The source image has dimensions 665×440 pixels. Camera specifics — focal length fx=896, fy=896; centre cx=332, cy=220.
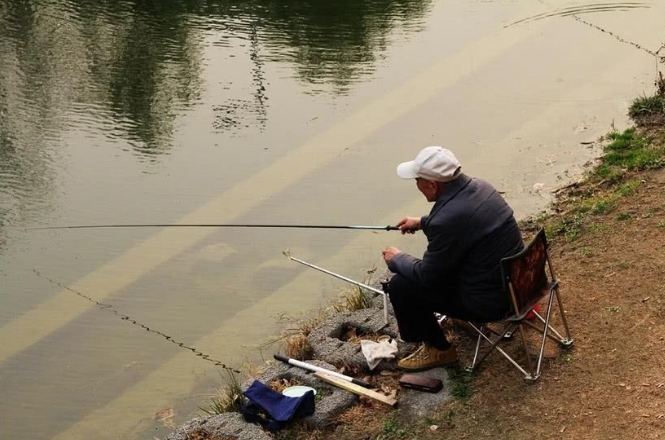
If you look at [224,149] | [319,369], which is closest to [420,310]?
[319,369]

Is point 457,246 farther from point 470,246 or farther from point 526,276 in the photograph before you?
point 526,276

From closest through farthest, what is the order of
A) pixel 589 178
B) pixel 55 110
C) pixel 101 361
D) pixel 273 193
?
pixel 101 361 < pixel 589 178 < pixel 273 193 < pixel 55 110

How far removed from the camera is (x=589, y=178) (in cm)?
693

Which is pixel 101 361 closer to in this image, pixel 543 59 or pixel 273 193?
pixel 273 193

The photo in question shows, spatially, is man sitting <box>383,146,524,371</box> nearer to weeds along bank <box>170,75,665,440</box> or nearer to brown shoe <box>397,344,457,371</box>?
brown shoe <box>397,344,457,371</box>

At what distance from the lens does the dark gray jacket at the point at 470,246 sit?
4.04 metres

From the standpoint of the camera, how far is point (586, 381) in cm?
415

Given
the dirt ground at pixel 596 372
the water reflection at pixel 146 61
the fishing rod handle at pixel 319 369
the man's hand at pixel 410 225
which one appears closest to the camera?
the dirt ground at pixel 596 372

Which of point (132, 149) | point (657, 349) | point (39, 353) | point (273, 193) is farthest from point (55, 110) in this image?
point (657, 349)

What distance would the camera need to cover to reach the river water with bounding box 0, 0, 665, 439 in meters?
6.02

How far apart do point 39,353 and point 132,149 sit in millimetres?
3313

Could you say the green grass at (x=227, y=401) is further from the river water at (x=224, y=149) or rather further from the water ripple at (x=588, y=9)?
the water ripple at (x=588, y=9)

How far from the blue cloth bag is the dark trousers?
580 mm

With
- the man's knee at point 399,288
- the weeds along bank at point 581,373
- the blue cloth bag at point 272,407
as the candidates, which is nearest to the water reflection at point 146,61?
the blue cloth bag at point 272,407
